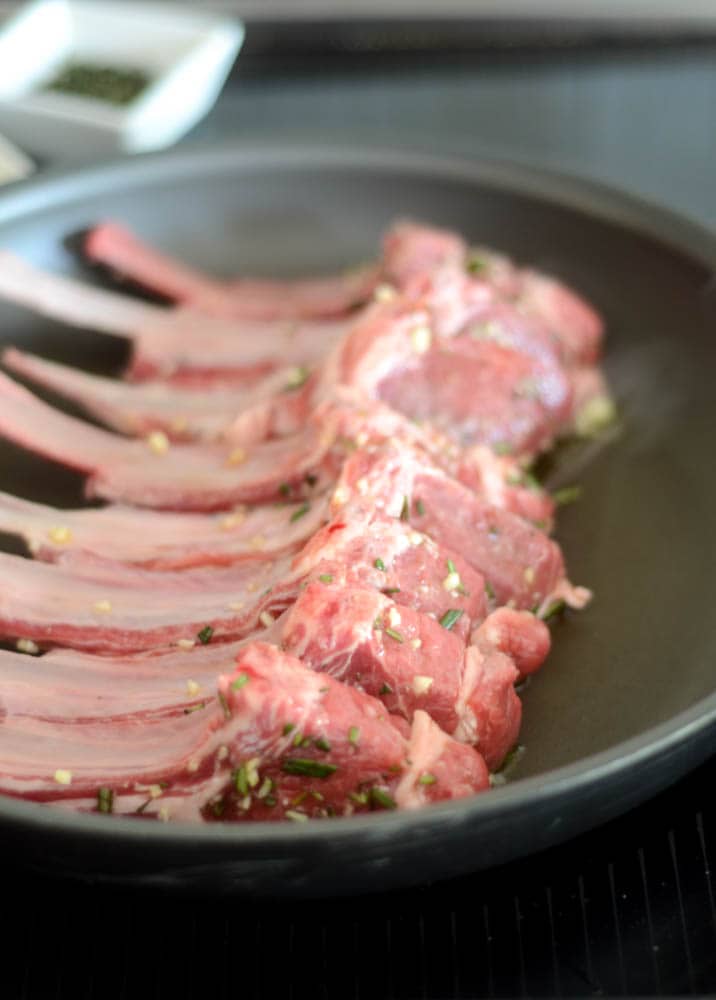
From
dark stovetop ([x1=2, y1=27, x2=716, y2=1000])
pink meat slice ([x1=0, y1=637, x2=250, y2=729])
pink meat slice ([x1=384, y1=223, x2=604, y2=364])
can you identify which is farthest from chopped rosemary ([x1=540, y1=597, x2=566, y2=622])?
pink meat slice ([x1=384, y1=223, x2=604, y2=364])

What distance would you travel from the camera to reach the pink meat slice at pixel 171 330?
361 centimetres

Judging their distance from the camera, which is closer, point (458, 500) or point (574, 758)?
point (574, 758)

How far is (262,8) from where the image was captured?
17.9 feet

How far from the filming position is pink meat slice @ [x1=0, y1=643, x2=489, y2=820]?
2.28 meters

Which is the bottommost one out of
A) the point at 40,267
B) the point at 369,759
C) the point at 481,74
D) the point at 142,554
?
the point at 369,759

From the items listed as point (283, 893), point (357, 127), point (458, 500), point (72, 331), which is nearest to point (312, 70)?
point (357, 127)

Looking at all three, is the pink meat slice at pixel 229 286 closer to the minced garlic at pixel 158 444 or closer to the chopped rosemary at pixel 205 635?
the minced garlic at pixel 158 444

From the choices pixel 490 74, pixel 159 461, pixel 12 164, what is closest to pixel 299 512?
pixel 159 461

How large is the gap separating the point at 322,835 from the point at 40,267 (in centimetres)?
247

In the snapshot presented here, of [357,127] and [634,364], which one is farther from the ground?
[357,127]

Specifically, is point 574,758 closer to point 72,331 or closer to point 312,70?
point 72,331

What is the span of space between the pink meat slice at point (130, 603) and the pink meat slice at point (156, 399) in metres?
0.64

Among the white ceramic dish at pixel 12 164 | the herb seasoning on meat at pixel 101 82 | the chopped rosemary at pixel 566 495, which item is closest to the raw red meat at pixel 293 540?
the chopped rosemary at pixel 566 495

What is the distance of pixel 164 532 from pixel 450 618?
0.81 m
